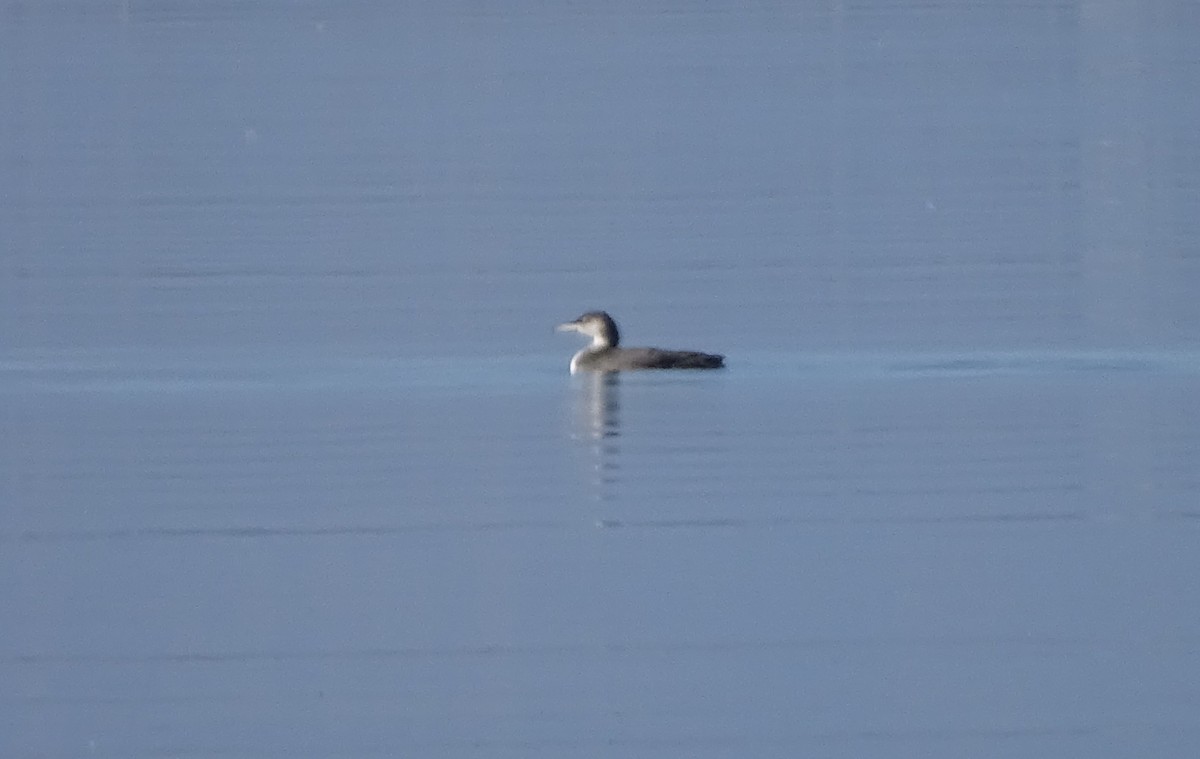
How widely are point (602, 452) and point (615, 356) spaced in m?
2.79

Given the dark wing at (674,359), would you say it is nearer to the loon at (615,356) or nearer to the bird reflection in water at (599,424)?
the loon at (615,356)

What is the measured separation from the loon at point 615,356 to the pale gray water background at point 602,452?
107 millimetres

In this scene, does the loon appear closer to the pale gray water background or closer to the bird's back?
the bird's back

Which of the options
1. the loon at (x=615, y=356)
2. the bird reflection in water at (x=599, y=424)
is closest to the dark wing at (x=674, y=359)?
the loon at (x=615, y=356)

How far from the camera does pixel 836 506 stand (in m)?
14.2

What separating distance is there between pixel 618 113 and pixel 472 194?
40.8 feet

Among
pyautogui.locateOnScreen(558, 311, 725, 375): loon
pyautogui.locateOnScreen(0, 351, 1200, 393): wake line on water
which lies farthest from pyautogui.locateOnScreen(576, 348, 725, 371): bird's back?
pyautogui.locateOnScreen(0, 351, 1200, 393): wake line on water

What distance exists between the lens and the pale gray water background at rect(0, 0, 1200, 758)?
10.9m

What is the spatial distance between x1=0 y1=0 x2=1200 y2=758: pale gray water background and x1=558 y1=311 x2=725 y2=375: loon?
0.11 m

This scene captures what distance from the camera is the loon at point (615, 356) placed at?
18.3 m

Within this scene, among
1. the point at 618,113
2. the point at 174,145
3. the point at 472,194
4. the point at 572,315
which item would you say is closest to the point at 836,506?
the point at 572,315

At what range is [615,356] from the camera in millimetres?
18609

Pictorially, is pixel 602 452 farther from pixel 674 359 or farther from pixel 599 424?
pixel 674 359

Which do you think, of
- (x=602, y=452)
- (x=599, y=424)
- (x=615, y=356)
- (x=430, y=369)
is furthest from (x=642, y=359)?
(x=602, y=452)
